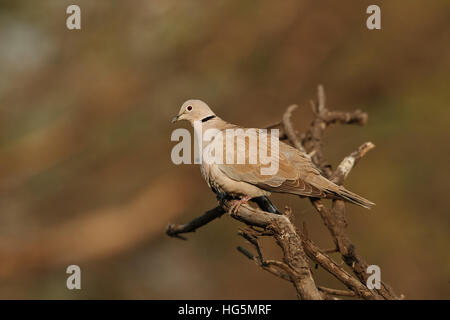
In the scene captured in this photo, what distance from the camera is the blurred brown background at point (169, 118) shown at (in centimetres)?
728

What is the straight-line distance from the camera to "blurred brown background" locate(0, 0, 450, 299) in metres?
7.28

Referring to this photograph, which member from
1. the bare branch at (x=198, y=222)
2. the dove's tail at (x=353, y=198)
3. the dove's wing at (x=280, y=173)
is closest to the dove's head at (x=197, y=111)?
the dove's wing at (x=280, y=173)

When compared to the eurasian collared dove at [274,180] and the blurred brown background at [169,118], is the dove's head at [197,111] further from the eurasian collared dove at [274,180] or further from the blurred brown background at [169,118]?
the blurred brown background at [169,118]

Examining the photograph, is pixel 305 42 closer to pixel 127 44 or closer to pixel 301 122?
pixel 301 122

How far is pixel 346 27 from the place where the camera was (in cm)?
720

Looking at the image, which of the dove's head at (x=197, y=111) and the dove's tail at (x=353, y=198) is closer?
the dove's tail at (x=353, y=198)

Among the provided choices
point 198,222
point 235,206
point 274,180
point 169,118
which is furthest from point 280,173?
point 169,118

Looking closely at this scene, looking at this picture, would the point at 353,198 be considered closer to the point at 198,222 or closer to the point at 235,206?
the point at 235,206

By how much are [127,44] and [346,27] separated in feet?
9.93

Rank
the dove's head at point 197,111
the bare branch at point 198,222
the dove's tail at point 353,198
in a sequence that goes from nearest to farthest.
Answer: the dove's tail at point 353,198 → the bare branch at point 198,222 → the dove's head at point 197,111

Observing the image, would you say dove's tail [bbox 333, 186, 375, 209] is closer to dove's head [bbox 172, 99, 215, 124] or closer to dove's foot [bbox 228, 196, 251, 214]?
dove's foot [bbox 228, 196, 251, 214]

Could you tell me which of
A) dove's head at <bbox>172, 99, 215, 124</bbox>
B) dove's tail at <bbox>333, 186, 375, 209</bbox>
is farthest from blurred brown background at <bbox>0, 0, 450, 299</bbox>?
dove's tail at <bbox>333, 186, 375, 209</bbox>

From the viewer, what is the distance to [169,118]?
24.4 ft
